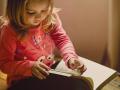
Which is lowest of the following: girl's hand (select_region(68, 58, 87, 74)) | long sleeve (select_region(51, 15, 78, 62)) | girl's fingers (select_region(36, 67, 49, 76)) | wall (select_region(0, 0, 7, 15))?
girl's hand (select_region(68, 58, 87, 74))

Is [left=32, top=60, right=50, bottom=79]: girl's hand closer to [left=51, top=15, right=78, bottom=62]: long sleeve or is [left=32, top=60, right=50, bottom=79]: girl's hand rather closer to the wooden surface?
[left=51, top=15, right=78, bottom=62]: long sleeve

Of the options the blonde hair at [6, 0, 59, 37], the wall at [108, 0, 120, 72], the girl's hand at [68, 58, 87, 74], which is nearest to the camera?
the blonde hair at [6, 0, 59, 37]

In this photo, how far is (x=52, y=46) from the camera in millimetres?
822

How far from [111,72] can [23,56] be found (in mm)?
266

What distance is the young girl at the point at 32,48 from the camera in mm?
695

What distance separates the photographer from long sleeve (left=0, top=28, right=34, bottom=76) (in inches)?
28.0

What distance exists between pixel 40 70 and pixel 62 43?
5.4 inches

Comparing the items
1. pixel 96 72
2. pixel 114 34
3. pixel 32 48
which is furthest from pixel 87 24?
pixel 32 48

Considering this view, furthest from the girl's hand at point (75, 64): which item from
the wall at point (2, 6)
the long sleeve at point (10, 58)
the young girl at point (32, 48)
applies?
the wall at point (2, 6)

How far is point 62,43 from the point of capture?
0.82 metres

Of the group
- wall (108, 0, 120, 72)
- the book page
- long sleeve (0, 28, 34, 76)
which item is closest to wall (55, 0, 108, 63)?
wall (108, 0, 120, 72)

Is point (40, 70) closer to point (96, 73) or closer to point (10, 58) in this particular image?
point (10, 58)

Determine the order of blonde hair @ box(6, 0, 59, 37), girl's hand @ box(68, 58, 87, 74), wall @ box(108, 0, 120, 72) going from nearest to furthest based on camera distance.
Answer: blonde hair @ box(6, 0, 59, 37) → girl's hand @ box(68, 58, 87, 74) → wall @ box(108, 0, 120, 72)

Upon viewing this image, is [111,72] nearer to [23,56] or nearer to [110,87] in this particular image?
[110,87]
